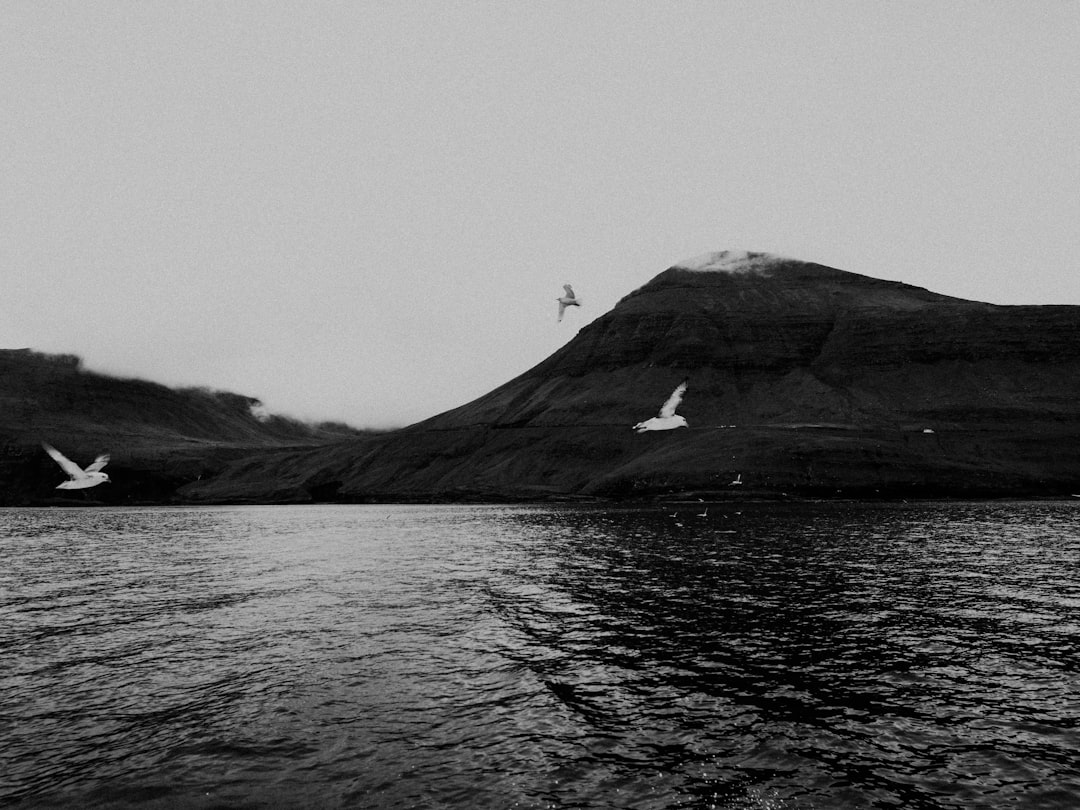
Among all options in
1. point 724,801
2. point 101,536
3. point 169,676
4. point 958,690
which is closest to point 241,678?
point 169,676

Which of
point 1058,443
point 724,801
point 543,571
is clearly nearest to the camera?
point 724,801

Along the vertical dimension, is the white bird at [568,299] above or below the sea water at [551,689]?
above

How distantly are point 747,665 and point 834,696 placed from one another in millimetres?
4254

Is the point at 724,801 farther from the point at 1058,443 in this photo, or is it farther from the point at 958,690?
the point at 1058,443

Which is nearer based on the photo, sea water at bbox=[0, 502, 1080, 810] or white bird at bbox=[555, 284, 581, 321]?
sea water at bbox=[0, 502, 1080, 810]

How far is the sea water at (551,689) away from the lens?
16703 mm

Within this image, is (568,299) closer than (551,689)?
No

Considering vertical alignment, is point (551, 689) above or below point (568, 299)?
below

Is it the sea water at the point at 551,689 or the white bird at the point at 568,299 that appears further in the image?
the white bird at the point at 568,299

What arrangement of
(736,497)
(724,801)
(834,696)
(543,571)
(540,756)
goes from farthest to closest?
(736,497) → (543,571) → (834,696) → (540,756) → (724,801)

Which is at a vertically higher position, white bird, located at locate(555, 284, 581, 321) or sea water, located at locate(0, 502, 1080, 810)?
white bird, located at locate(555, 284, 581, 321)

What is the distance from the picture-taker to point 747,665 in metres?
26.9

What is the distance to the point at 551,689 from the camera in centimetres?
2397

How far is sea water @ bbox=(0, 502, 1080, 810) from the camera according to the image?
16703 mm
